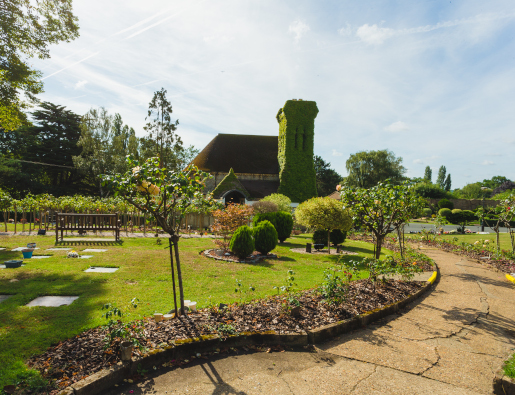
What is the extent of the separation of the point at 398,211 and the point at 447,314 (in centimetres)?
290

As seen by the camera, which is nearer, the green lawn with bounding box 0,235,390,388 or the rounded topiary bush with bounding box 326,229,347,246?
the green lawn with bounding box 0,235,390,388

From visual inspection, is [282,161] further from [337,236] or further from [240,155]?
[337,236]

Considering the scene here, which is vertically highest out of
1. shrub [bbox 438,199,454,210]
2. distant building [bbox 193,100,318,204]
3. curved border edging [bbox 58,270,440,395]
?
distant building [bbox 193,100,318,204]

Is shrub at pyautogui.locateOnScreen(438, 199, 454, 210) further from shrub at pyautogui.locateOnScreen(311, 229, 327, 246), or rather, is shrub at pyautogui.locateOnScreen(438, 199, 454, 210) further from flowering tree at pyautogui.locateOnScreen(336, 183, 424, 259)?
flowering tree at pyautogui.locateOnScreen(336, 183, 424, 259)

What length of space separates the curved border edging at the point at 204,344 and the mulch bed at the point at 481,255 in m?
7.76

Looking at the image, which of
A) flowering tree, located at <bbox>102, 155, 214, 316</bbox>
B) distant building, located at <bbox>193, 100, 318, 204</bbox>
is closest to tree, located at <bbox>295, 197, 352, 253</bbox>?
flowering tree, located at <bbox>102, 155, 214, 316</bbox>

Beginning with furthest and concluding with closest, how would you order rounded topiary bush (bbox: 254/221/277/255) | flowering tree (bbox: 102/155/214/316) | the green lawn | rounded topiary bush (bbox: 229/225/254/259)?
rounded topiary bush (bbox: 254/221/277/255)
rounded topiary bush (bbox: 229/225/254/259)
flowering tree (bbox: 102/155/214/316)
the green lawn

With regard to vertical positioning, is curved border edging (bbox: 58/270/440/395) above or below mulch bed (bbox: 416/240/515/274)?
above

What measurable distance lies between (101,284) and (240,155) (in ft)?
82.4

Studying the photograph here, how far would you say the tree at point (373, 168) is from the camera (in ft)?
138

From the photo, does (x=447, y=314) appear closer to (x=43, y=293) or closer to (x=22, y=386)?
(x=22, y=386)

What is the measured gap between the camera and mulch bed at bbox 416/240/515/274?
9.57 m

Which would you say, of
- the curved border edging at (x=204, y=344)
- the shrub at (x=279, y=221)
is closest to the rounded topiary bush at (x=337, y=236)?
the shrub at (x=279, y=221)

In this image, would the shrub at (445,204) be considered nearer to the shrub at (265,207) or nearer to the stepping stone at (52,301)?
the shrub at (265,207)
